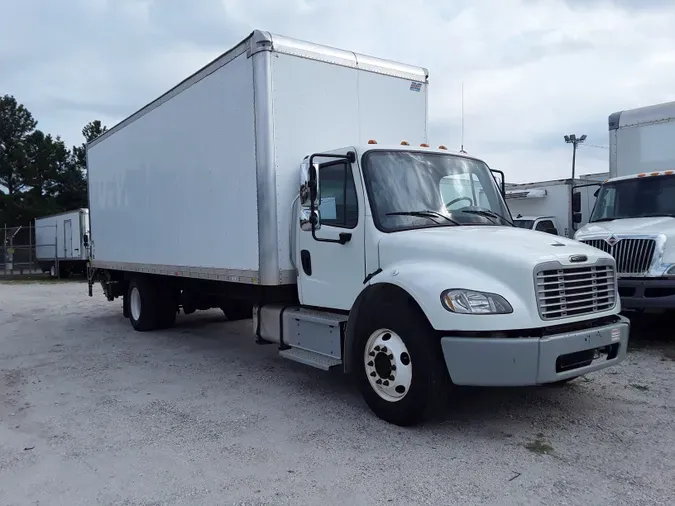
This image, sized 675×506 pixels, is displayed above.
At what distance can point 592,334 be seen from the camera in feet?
15.4

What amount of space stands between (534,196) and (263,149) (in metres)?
11.4

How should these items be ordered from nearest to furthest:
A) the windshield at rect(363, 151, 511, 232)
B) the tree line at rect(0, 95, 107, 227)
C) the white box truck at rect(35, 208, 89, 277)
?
the windshield at rect(363, 151, 511, 232), the white box truck at rect(35, 208, 89, 277), the tree line at rect(0, 95, 107, 227)

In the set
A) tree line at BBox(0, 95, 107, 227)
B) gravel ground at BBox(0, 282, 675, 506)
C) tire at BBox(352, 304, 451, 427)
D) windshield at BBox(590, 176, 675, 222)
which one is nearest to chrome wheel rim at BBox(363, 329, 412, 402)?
tire at BBox(352, 304, 451, 427)

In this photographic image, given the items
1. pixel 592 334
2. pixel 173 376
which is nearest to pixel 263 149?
pixel 173 376

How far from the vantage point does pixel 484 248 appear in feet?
15.4

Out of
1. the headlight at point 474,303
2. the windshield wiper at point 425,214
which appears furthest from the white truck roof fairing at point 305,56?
the headlight at point 474,303

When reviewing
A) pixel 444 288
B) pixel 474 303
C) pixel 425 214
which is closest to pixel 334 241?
pixel 425 214

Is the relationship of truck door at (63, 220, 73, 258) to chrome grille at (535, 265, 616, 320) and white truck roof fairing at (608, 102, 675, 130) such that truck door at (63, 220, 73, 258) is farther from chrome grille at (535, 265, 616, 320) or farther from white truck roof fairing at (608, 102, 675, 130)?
chrome grille at (535, 265, 616, 320)

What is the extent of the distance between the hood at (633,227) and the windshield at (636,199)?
249 mm

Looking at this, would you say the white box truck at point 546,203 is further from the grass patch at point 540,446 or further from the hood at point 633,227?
→ the grass patch at point 540,446

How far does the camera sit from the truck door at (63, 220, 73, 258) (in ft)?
95.2

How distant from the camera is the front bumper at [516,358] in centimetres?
436

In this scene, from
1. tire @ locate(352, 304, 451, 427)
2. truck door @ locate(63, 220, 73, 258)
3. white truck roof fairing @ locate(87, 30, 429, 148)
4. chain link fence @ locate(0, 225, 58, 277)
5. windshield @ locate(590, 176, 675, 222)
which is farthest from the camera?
chain link fence @ locate(0, 225, 58, 277)

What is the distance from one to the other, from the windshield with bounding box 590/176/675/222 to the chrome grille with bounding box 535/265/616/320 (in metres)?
4.56
